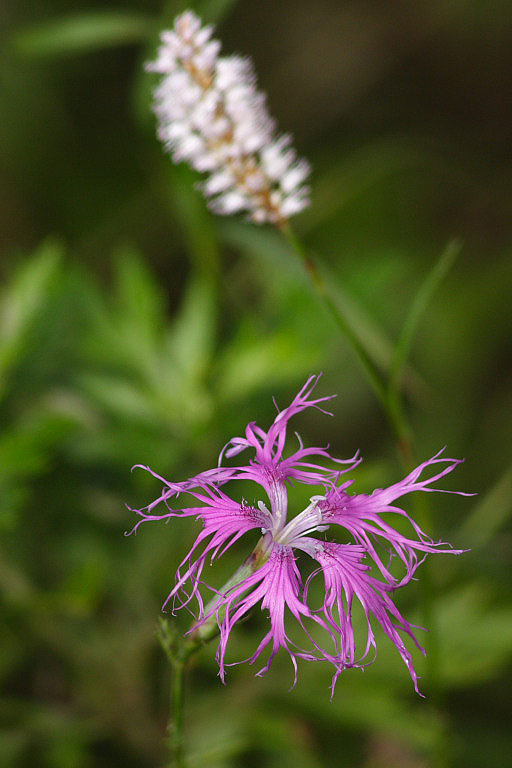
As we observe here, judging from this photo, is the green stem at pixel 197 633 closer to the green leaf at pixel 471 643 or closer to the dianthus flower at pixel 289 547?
the dianthus flower at pixel 289 547

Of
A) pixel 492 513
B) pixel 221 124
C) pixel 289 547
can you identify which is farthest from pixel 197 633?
pixel 492 513

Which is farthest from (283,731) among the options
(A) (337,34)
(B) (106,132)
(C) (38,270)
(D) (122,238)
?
(A) (337,34)

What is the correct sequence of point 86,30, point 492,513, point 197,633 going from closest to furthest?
point 197,633, point 86,30, point 492,513

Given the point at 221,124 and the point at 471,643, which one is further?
the point at 471,643

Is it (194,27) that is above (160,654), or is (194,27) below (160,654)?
above

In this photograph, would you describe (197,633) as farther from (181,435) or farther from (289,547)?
(181,435)

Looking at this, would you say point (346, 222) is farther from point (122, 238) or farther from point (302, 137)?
point (122, 238)

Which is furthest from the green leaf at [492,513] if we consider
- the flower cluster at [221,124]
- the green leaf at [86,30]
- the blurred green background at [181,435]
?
the green leaf at [86,30]
